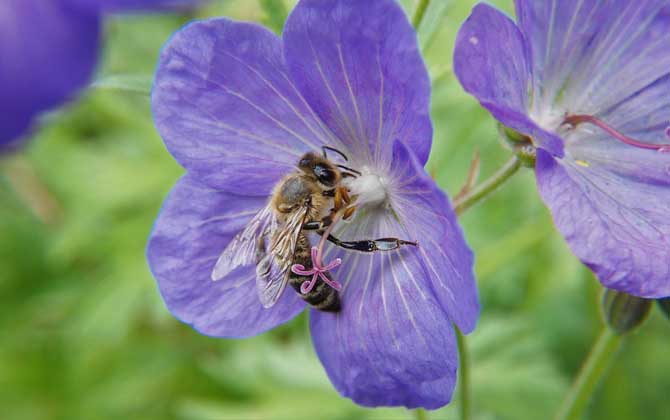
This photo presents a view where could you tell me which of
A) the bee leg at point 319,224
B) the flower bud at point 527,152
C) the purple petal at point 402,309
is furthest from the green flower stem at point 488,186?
the bee leg at point 319,224

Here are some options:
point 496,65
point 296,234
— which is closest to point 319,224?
point 296,234

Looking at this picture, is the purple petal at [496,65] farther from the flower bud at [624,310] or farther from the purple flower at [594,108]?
the flower bud at [624,310]

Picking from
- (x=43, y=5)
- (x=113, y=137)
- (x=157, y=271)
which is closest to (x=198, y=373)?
(x=113, y=137)

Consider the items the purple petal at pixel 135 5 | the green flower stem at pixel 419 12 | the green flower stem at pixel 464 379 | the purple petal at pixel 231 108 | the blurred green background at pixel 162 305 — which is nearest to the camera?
the purple petal at pixel 135 5

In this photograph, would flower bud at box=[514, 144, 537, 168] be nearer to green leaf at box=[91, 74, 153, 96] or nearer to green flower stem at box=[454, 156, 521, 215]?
green flower stem at box=[454, 156, 521, 215]

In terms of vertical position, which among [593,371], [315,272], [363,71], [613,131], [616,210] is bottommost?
[593,371]

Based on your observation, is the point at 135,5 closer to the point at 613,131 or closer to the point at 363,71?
the point at 363,71
